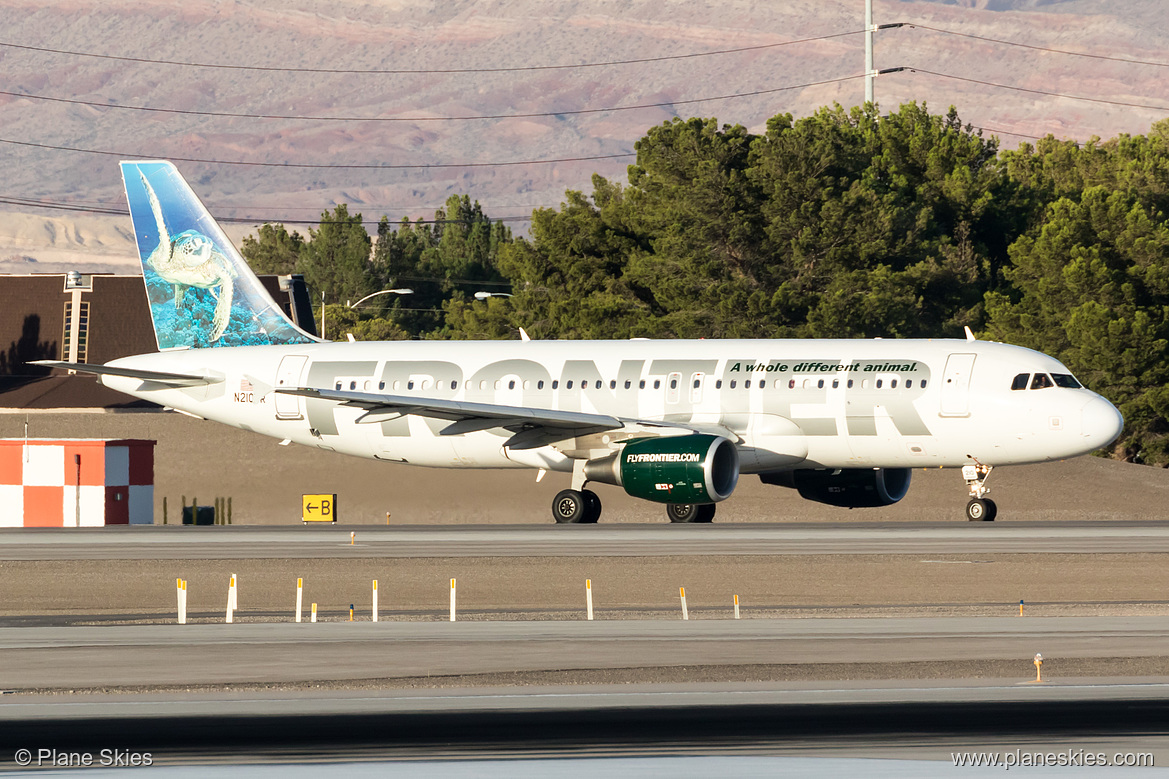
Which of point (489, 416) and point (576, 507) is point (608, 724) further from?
point (576, 507)

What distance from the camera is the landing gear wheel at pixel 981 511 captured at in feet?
139

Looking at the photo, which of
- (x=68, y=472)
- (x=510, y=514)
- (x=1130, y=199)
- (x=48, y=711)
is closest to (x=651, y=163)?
(x=1130, y=199)

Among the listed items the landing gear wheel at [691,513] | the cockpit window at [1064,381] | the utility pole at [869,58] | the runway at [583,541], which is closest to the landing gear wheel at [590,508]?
the runway at [583,541]

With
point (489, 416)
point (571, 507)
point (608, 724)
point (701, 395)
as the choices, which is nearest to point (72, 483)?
point (489, 416)

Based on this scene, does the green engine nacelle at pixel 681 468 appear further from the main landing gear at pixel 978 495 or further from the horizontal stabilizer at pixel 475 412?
the main landing gear at pixel 978 495

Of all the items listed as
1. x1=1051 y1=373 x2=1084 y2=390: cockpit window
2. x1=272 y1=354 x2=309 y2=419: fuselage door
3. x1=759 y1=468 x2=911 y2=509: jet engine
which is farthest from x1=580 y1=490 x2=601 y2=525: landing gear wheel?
x1=1051 y1=373 x2=1084 y2=390: cockpit window

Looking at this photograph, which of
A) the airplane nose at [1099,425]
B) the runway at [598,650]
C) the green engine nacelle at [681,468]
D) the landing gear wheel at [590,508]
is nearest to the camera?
the runway at [598,650]

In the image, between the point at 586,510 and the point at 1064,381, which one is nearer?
the point at 1064,381

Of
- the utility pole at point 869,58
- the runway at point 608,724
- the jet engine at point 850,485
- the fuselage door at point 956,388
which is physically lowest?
the runway at point 608,724

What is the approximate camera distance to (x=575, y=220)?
79.1 m

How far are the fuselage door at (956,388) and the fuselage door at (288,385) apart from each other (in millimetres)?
17584

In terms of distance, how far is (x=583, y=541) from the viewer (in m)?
36.4

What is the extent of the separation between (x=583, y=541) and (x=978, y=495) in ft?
36.7

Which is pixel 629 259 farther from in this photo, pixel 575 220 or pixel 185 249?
pixel 185 249
